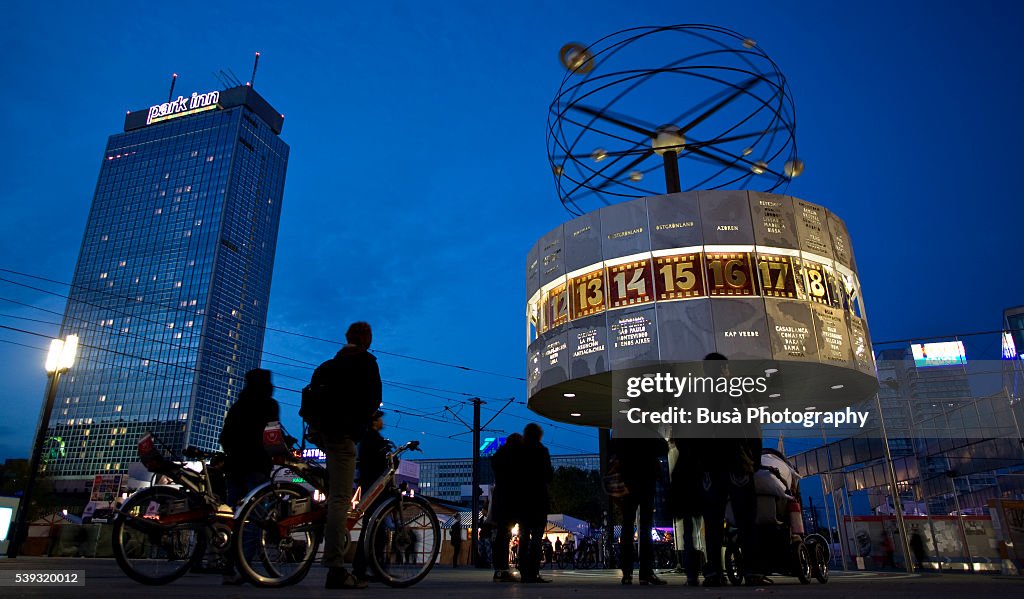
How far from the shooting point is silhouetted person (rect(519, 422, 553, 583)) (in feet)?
22.9

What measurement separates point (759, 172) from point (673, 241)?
5.57m

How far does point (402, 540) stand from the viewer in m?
5.18

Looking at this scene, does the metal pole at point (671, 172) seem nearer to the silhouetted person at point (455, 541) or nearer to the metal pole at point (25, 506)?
the silhouetted person at point (455, 541)

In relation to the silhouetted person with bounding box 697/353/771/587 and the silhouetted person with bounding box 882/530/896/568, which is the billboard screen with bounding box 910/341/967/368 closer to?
the silhouetted person with bounding box 882/530/896/568

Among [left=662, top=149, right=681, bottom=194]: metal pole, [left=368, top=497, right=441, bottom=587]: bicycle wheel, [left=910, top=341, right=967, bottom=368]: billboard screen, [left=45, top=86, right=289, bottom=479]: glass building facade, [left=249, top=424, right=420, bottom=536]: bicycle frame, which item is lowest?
[left=368, top=497, right=441, bottom=587]: bicycle wheel

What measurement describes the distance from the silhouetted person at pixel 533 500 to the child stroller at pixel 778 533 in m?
2.05

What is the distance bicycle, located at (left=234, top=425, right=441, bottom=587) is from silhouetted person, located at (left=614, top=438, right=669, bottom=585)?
254 centimetres

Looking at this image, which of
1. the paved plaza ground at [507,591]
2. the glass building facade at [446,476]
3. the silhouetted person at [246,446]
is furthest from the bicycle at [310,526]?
the glass building facade at [446,476]

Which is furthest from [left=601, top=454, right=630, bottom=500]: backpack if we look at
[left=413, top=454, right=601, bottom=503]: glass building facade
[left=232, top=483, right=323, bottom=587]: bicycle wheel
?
[left=413, top=454, right=601, bottom=503]: glass building facade

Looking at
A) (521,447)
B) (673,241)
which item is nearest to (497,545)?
(521,447)

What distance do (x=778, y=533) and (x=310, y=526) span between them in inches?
183

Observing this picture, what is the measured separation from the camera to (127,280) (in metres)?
136

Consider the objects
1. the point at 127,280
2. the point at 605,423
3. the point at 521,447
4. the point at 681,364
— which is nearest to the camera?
the point at 521,447

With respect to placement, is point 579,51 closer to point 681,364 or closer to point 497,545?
point 681,364
